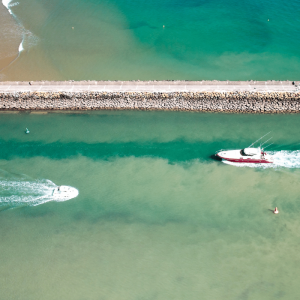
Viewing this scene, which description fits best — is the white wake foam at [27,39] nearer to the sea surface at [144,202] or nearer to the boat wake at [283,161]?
the sea surface at [144,202]

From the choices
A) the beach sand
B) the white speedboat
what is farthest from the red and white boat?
the beach sand

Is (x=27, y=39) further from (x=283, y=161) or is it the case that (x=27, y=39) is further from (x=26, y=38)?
(x=283, y=161)

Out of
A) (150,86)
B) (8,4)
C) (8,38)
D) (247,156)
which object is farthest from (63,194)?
(8,4)

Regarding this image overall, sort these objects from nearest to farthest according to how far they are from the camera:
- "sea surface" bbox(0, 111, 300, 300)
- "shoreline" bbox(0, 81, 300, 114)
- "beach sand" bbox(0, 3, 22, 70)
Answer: "sea surface" bbox(0, 111, 300, 300)
"shoreline" bbox(0, 81, 300, 114)
"beach sand" bbox(0, 3, 22, 70)

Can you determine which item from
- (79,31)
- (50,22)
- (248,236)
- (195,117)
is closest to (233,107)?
(195,117)

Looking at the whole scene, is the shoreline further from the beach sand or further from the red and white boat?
the beach sand
